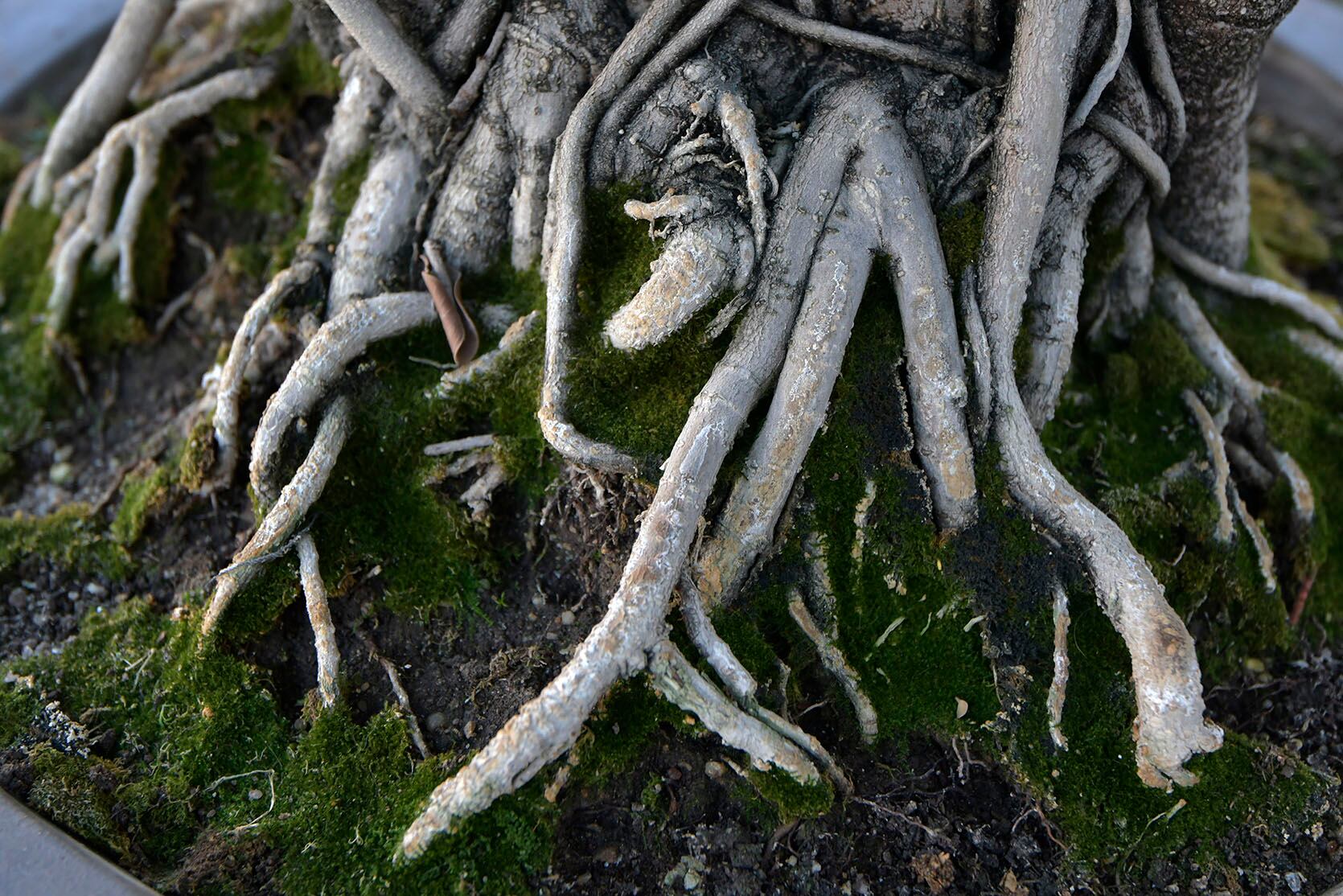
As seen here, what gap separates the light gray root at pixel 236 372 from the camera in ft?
9.93

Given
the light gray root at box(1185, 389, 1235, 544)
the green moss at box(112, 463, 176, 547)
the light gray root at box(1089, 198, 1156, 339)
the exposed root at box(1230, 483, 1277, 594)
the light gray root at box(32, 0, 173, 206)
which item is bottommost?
the exposed root at box(1230, 483, 1277, 594)

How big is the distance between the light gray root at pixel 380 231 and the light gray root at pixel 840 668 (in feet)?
5.51

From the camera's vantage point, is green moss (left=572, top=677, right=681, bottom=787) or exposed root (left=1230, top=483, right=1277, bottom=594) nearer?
green moss (left=572, top=677, right=681, bottom=787)

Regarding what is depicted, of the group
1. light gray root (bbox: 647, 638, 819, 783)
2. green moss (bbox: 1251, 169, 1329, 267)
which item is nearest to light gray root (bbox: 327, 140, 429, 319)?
light gray root (bbox: 647, 638, 819, 783)

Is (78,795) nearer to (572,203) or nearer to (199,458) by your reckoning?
(199,458)

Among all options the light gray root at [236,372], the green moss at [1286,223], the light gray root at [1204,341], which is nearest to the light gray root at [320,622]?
the light gray root at [236,372]

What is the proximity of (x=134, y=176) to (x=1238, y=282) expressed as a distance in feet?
14.0

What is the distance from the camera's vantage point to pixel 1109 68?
2.71 metres

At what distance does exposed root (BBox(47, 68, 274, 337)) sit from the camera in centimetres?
381

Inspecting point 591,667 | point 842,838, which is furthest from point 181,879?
point 842,838

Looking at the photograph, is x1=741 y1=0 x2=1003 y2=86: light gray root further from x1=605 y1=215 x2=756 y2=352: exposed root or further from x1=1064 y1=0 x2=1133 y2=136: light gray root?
x1=605 y1=215 x2=756 y2=352: exposed root

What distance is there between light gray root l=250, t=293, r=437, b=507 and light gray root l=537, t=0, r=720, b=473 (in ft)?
1.72

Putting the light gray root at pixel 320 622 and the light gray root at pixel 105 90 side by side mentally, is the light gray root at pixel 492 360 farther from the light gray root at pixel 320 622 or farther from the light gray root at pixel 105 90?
the light gray root at pixel 105 90

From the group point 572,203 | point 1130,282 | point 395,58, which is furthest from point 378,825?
point 1130,282
